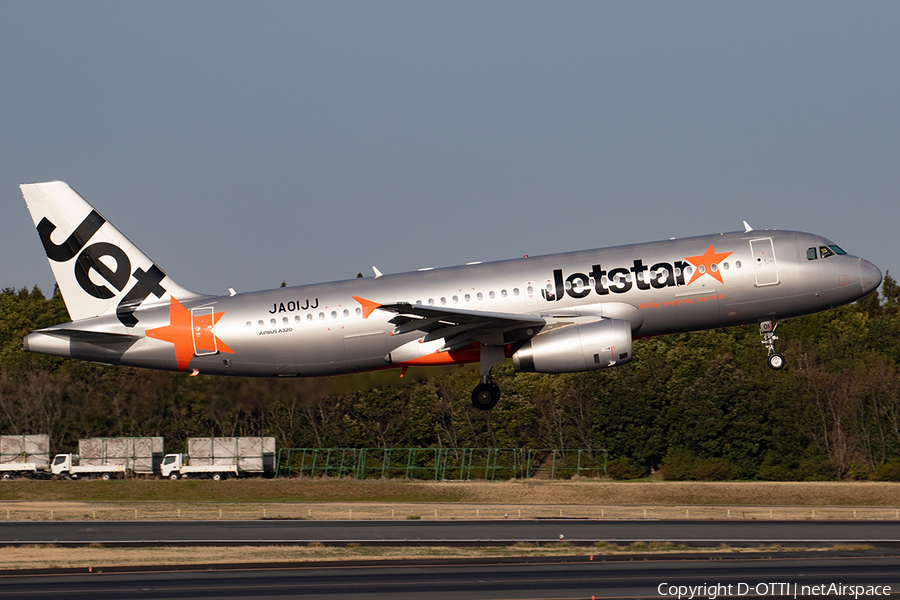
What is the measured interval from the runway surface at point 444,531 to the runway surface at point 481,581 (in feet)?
21.7

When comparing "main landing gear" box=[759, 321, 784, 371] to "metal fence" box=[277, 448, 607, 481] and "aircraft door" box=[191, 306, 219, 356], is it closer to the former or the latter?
"aircraft door" box=[191, 306, 219, 356]

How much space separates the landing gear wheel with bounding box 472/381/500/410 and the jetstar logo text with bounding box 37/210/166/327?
1313 cm

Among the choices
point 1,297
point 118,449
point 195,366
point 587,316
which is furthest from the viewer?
point 1,297

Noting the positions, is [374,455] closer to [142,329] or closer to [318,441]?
[318,441]

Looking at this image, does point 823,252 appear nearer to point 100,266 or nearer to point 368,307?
point 368,307

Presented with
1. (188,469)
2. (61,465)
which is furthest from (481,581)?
(61,465)

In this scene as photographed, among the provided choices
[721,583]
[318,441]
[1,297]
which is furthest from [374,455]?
[1,297]

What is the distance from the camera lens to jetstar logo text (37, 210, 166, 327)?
4038 centimetres

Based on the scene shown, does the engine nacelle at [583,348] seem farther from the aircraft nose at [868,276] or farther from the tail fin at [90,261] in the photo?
the tail fin at [90,261]

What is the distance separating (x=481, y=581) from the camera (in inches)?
1167

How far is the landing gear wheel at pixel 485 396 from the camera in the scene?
124 feet

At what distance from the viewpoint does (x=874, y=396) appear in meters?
85.8

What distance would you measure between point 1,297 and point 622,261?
96071 mm

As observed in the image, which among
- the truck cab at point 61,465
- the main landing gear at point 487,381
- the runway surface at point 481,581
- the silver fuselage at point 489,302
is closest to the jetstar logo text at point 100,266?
the silver fuselage at point 489,302
